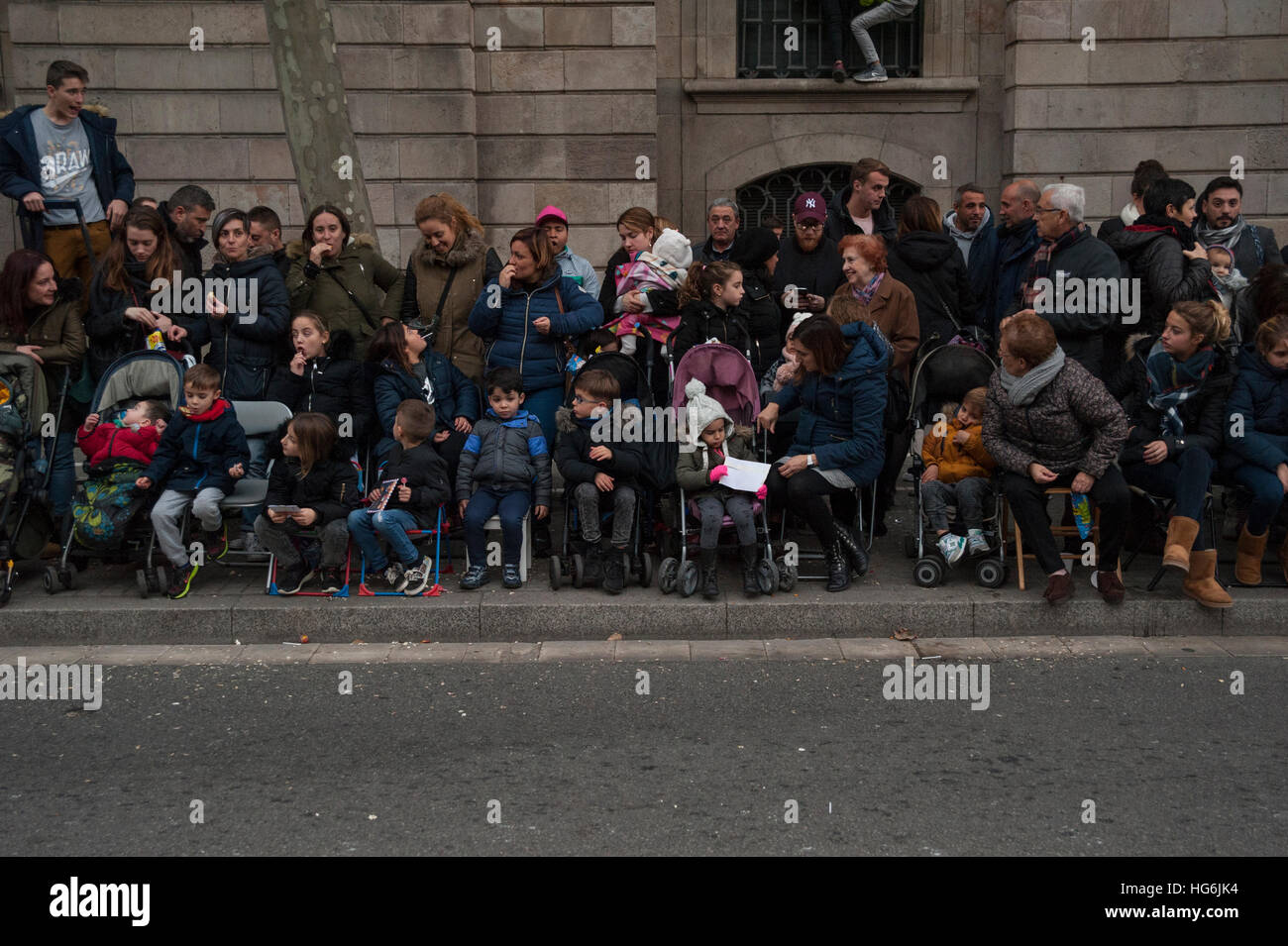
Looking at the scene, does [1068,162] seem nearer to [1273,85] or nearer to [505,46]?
[1273,85]

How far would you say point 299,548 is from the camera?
25.4 feet

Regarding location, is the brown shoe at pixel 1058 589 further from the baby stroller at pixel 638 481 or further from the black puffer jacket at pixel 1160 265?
the baby stroller at pixel 638 481

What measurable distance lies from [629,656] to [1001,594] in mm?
2179

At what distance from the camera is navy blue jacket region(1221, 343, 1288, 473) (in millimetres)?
7660

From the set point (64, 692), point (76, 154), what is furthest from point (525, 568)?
point (76, 154)

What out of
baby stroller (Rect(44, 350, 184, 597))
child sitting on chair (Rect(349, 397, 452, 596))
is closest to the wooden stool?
child sitting on chair (Rect(349, 397, 452, 596))

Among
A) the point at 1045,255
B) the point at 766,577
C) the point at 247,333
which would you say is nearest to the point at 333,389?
the point at 247,333

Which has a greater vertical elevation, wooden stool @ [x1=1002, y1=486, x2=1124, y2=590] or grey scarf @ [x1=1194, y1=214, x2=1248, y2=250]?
grey scarf @ [x1=1194, y1=214, x2=1248, y2=250]

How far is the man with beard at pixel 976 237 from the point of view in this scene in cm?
939

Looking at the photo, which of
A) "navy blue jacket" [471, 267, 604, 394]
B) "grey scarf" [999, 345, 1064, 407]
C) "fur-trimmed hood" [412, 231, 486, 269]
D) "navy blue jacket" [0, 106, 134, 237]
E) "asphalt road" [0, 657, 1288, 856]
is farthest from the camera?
"navy blue jacket" [0, 106, 134, 237]

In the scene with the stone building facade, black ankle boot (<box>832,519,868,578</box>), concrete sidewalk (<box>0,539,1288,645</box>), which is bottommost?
concrete sidewalk (<box>0,539,1288,645</box>)

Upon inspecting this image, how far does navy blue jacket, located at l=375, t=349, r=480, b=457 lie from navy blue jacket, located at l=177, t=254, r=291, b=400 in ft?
2.87

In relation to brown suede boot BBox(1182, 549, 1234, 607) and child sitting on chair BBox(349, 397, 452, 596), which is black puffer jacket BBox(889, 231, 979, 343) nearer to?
brown suede boot BBox(1182, 549, 1234, 607)

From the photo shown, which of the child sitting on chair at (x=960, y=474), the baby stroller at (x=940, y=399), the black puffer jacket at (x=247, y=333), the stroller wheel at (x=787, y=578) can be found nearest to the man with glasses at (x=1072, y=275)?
the baby stroller at (x=940, y=399)
